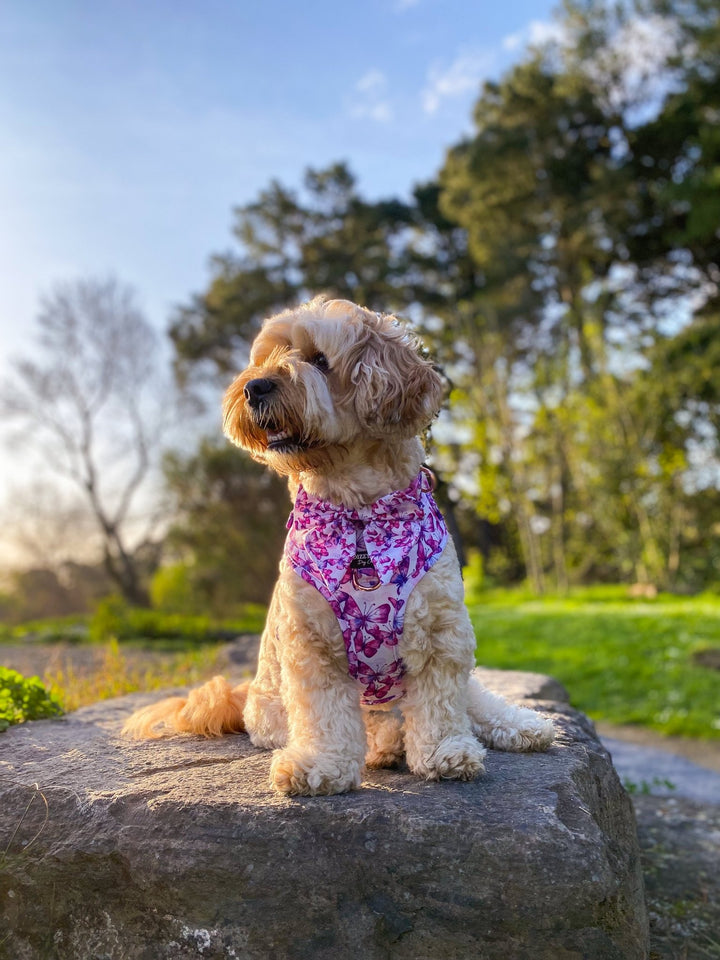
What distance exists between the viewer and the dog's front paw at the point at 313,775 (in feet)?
9.44

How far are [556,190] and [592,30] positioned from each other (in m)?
5.03

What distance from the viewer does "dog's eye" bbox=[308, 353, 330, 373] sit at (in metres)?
3.04

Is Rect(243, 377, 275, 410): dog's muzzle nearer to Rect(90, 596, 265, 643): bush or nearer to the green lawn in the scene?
the green lawn

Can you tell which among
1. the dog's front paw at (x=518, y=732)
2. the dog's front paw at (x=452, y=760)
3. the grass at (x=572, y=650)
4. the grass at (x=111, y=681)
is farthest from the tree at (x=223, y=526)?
the dog's front paw at (x=452, y=760)

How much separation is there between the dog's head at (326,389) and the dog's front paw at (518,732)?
1.41 m

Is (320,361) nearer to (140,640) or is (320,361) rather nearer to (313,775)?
(313,775)

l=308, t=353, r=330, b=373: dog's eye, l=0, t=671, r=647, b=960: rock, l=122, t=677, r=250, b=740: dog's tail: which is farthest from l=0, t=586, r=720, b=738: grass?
l=308, t=353, r=330, b=373: dog's eye

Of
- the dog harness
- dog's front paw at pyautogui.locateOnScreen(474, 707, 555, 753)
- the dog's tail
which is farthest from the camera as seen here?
the dog's tail

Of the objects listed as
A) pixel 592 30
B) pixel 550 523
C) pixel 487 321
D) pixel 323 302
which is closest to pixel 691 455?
pixel 550 523

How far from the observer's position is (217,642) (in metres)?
14.8

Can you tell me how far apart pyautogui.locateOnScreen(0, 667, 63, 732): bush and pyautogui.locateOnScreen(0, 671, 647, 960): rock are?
4.50ft

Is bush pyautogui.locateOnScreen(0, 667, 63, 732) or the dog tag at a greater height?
the dog tag

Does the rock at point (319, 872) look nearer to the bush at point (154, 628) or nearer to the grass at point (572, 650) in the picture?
the grass at point (572, 650)

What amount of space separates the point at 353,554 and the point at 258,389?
2.39 feet
